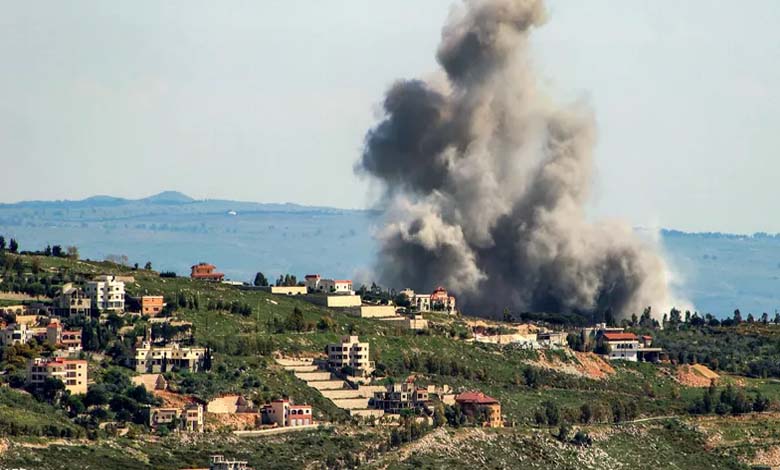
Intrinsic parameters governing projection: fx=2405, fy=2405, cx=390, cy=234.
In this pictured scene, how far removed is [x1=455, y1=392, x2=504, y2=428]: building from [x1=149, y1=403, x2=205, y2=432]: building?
→ 14846 mm

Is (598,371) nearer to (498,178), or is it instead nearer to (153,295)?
(153,295)

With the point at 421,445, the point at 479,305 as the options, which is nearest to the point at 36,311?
the point at 421,445

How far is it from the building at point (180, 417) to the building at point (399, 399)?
38.9ft

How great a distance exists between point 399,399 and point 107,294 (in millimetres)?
18809

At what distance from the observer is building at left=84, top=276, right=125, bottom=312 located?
4914 inches

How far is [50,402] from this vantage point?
10488 cm

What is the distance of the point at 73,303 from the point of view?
124 metres

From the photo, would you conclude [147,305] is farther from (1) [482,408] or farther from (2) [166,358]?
(1) [482,408]

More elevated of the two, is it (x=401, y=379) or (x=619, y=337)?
(x=619, y=337)

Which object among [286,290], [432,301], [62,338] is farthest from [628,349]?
[62,338]

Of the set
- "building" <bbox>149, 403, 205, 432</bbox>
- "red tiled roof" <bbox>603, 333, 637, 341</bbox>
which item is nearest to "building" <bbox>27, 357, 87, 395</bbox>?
"building" <bbox>149, 403, 205, 432</bbox>

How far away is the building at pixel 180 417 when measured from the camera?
4114 inches

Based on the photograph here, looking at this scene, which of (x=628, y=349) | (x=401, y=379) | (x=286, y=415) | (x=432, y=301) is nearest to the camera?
(x=286, y=415)

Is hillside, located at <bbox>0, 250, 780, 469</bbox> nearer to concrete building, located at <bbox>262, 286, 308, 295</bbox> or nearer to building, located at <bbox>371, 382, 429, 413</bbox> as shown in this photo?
building, located at <bbox>371, 382, 429, 413</bbox>
